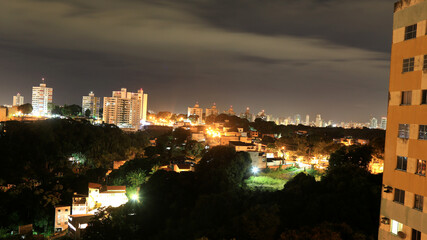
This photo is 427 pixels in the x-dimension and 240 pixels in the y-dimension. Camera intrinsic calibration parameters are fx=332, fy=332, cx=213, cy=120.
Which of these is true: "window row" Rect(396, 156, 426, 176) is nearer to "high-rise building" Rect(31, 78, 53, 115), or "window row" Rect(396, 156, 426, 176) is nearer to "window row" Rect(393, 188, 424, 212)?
"window row" Rect(393, 188, 424, 212)

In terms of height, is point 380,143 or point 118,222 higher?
point 380,143

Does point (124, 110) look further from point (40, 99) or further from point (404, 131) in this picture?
point (404, 131)

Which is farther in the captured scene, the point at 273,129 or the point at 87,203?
the point at 273,129

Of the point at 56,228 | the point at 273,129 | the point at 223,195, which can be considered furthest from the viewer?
the point at 273,129

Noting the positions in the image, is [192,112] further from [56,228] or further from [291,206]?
[291,206]

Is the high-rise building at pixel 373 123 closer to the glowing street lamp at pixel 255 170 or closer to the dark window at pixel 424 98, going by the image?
the glowing street lamp at pixel 255 170

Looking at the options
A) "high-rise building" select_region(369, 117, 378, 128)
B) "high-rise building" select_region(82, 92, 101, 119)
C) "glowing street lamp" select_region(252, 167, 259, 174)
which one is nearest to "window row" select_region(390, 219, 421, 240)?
"glowing street lamp" select_region(252, 167, 259, 174)

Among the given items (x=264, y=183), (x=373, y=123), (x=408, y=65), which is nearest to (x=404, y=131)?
(x=408, y=65)

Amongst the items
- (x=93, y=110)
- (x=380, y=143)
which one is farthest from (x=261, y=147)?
(x=93, y=110)
